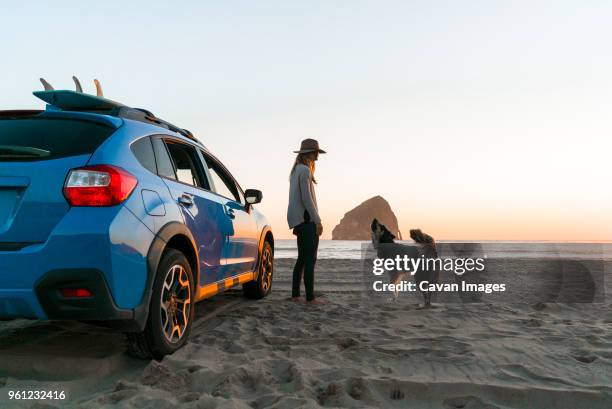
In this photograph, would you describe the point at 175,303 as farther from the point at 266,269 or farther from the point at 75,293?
the point at 266,269

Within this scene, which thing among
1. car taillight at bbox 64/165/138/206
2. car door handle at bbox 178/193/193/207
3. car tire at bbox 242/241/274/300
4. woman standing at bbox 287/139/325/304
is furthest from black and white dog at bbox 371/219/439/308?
car taillight at bbox 64/165/138/206

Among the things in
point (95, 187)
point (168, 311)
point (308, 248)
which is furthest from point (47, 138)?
point (308, 248)

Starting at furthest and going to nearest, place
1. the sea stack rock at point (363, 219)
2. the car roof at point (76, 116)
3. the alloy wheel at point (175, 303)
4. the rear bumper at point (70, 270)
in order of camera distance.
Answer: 1. the sea stack rock at point (363, 219)
2. the alloy wheel at point (175, 303)
3. the car roof at point (76, 116)
4. the rear bumper at point (70, 270)

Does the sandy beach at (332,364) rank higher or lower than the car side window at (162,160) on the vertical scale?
lower

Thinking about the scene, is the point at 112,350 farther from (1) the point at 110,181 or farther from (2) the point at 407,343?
(2) the point at 407,343

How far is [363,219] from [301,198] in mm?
139002

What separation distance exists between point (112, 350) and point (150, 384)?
88 cm

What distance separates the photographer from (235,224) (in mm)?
5035

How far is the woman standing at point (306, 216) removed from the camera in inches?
245

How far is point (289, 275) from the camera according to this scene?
10.6 meters

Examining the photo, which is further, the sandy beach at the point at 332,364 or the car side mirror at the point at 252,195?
the car side mirror at the point at 252,195

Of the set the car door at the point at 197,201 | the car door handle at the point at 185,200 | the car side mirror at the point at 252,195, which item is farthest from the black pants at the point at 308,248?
the car door handle at the point at 185,200

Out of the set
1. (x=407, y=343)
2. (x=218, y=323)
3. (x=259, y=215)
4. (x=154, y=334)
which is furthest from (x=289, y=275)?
(x=154, y=334)

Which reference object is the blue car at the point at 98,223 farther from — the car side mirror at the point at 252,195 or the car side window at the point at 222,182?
the car side mirror at the point at 252,195
